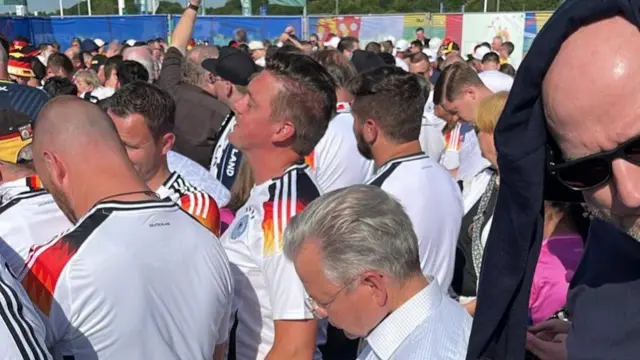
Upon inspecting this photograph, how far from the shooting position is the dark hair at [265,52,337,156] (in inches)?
122

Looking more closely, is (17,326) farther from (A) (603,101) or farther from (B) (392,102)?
(B) (392,102)

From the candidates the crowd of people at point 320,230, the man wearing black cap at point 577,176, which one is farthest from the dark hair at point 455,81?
the man wearing black cap at point 577,176

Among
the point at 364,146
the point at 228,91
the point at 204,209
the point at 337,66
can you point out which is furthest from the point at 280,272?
the point at 337,66

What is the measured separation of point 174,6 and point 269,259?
4070 cm

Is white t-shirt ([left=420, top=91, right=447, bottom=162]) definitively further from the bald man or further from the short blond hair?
the bald man

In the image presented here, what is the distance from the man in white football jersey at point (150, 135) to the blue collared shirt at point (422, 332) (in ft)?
4.91

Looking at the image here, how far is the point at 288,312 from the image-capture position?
2.65 meters

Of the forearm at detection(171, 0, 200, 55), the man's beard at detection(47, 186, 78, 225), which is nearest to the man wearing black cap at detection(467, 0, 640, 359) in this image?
the man's beard at detection(47, 186, 78, 225)

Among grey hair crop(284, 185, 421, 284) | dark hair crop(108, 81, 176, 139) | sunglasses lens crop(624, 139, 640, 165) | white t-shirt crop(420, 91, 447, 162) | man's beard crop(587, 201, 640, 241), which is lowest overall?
white t-shirt crop(420, 91, 447, 162)

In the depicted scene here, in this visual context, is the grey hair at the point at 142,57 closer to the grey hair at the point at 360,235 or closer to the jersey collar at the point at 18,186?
the jersey collar at the point at 18,186

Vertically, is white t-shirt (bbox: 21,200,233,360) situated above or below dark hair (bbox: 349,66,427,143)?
below

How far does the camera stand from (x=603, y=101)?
3.57 ft

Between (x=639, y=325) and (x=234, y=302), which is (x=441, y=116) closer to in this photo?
(x=234, y=302)

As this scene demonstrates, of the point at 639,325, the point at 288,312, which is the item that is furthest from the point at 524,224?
the point at 288,312
